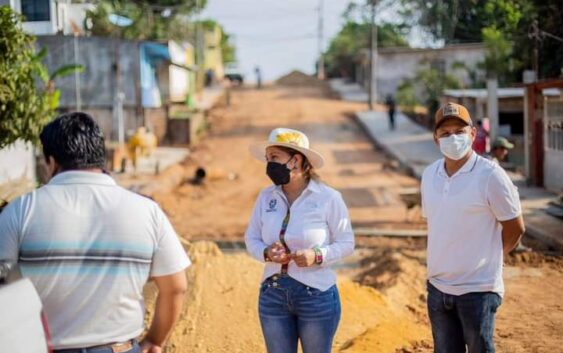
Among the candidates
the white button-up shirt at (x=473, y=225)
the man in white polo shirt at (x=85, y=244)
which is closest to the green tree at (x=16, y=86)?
the white button-up shirt at (x=473, y=225)

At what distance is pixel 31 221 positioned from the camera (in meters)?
3.04

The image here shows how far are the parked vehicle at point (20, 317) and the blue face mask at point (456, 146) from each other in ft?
7.84

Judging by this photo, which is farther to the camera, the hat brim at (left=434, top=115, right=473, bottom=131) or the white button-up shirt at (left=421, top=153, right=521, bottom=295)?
the hat brim at (left=434, top=115, right=473, bottom=131)

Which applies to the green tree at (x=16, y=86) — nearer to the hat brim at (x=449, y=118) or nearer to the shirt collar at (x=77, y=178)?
the hat brim at (x=449, y=118)

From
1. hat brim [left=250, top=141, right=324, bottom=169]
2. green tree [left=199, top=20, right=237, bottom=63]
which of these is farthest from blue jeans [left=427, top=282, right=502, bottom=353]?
green tree [left=199, top=20, right=237, bottom=63]

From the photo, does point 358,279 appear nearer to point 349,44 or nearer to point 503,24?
point 503,24

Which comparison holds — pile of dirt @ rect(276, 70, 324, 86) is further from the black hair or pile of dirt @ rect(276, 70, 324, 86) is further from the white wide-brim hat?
the black hair

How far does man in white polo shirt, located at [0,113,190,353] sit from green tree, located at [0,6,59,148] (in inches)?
298

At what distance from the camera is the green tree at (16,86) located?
10.2 metres

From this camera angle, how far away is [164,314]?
10.9ft

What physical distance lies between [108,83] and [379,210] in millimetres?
15405

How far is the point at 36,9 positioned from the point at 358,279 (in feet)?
53.4

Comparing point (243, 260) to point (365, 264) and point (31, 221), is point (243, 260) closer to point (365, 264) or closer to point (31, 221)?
point (365, 264)

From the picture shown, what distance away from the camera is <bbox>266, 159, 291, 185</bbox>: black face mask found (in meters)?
4.47
